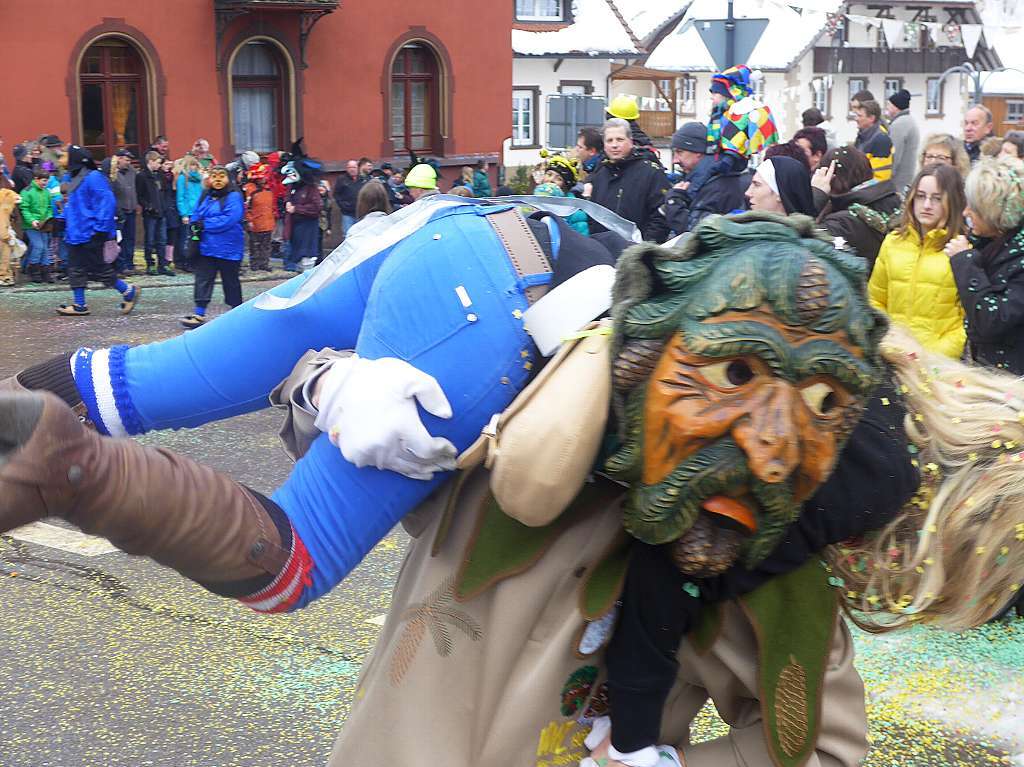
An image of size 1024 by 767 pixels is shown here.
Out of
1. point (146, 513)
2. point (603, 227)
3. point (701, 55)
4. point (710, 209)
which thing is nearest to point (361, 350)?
point (146, 513)

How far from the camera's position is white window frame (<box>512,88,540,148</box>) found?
34006mm

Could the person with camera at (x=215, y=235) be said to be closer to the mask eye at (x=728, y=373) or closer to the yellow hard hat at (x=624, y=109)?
the yellow hard hat at (x=624, y=109)

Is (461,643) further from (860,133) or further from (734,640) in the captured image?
(860,133)

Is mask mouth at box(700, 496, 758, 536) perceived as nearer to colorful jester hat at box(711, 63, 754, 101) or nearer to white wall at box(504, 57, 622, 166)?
colorful jester hat at box(711, 63, 754, 101)

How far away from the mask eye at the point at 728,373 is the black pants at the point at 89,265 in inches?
423

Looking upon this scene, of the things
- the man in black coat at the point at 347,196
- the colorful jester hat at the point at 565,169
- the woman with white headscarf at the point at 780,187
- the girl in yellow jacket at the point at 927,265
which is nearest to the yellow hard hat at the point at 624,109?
the colorful jester hat at the point at 565,169

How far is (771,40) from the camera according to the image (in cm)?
4350

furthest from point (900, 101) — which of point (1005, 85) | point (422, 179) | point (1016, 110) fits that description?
point (1016, 110)

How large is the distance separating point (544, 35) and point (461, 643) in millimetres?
33931

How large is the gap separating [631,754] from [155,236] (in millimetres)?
13968

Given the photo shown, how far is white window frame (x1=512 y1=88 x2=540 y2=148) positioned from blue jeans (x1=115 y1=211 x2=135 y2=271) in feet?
65.4

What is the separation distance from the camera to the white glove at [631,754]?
198 cm

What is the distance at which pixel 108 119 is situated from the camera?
61.3 ft

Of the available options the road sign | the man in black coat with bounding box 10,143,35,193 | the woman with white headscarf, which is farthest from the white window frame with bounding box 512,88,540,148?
the woman with white headscarf
